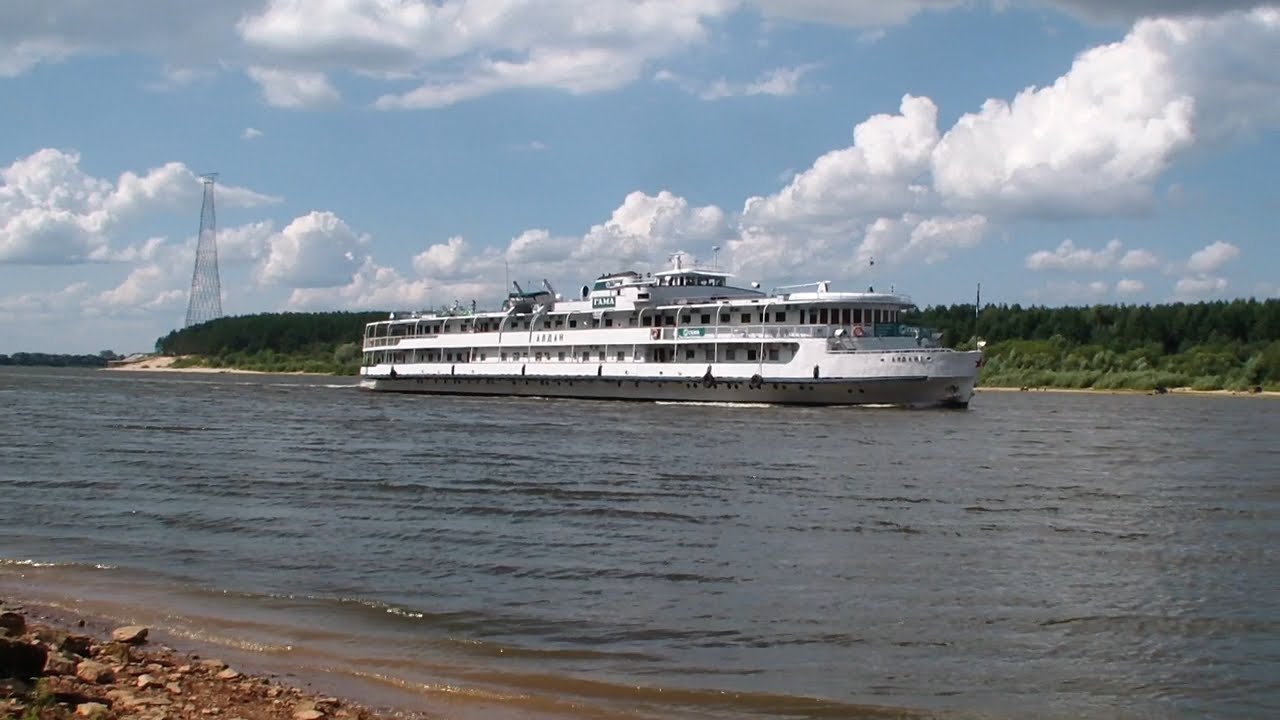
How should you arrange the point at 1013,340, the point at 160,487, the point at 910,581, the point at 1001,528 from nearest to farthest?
the point at 910,581 < the point at 1001,528 < the point at 160,487 < the point at 1013,340

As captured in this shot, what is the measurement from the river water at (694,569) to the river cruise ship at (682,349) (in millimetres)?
A: 18907

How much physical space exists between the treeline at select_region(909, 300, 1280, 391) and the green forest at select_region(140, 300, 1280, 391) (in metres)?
0.10

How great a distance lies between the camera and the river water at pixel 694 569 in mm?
11297

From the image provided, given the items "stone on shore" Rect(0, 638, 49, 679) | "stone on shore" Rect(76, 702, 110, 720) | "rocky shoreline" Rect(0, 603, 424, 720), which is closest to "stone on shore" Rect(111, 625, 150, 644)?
"rocky shoreline" Rect(0, 603, 424, 720)

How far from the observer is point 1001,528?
2078 centimetres

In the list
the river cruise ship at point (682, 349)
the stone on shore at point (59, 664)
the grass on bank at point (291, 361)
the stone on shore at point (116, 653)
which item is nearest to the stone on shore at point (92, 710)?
the stone on shore at point (59, 664)

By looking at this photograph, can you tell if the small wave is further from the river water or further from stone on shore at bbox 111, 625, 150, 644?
stone on shore at bbox 111, 625, 150, 644

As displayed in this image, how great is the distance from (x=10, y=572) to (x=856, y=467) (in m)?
20.5

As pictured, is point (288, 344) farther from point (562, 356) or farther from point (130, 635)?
point (130, 635)

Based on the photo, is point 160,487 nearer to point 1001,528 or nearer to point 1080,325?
point 1001,528

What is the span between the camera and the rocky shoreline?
8.45 meters

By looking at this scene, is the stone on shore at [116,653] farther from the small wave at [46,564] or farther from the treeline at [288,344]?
the treeline at [288,344]

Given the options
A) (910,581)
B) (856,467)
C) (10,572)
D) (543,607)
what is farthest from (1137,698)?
(856,467)

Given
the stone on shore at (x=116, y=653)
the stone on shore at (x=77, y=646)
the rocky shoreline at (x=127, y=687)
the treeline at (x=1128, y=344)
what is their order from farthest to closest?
the treeline at (x=1128, y=344)
the stone on shore at (x=116, y=653)
the stone on shore at (x=77, y=646)
the rocky shoreline at (x=127, y=687)
